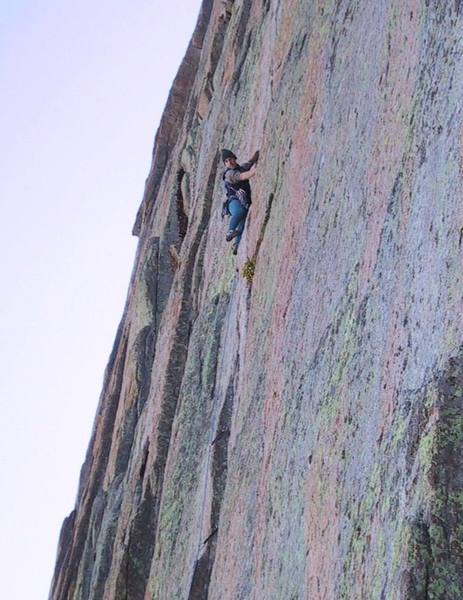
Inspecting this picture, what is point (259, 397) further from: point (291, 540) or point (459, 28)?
point (459, 28)

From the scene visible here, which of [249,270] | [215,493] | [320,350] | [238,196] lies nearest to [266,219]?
[249,270]

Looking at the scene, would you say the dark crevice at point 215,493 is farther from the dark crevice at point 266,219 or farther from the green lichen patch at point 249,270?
the dark crevice at point 266,219

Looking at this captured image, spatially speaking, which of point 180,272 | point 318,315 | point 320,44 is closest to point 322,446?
point 318,315

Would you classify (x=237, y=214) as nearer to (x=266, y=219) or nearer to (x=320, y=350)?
(x=266, y=219)

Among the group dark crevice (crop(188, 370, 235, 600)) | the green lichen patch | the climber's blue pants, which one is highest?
the climber's blue pants

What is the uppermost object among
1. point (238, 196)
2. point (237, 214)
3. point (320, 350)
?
point (238, 196)

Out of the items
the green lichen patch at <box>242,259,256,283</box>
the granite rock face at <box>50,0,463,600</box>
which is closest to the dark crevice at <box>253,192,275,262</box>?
the granite rock face at <box>50,0,463,600</box>

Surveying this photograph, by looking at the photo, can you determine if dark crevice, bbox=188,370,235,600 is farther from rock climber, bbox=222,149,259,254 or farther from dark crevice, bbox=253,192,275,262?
rock climber, bbox=222,149,259,254

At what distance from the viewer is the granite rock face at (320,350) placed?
19.8 ft

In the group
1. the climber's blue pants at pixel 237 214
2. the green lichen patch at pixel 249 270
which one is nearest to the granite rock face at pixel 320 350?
the green lichen patch at pixel 249 270

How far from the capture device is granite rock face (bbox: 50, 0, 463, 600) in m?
6.04

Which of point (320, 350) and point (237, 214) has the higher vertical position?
point (237, 214)

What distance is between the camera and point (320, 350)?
334 inches

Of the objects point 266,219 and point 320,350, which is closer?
point 320,350
